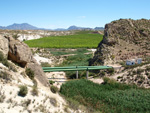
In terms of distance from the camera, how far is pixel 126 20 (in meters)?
42.7

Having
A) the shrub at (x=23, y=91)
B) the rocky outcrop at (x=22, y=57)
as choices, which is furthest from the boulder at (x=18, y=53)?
the shrub at (x=23, y=91)

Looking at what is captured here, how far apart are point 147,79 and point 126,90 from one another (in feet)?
13.2

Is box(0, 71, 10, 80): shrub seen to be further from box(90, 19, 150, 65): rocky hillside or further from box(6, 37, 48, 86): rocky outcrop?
box(90, 19, 150, 65): rocky hillside

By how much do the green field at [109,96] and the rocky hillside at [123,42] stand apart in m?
11.1

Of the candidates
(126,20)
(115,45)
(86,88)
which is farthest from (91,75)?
(126,20)

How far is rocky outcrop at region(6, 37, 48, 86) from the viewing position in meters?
14.6

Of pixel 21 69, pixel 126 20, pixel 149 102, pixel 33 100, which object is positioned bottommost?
pixel 149 102

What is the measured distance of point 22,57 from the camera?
14.8m

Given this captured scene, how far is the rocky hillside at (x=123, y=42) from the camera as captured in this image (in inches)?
1292

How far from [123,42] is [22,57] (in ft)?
89.7

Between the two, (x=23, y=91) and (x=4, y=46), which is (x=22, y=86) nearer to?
(x=23, y=91)

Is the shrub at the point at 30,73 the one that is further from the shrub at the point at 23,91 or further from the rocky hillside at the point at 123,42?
the rocky hillside at the point at 123,42

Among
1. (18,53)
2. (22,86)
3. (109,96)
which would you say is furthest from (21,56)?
(109,96)

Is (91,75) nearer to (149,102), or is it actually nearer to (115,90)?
(115,90)
